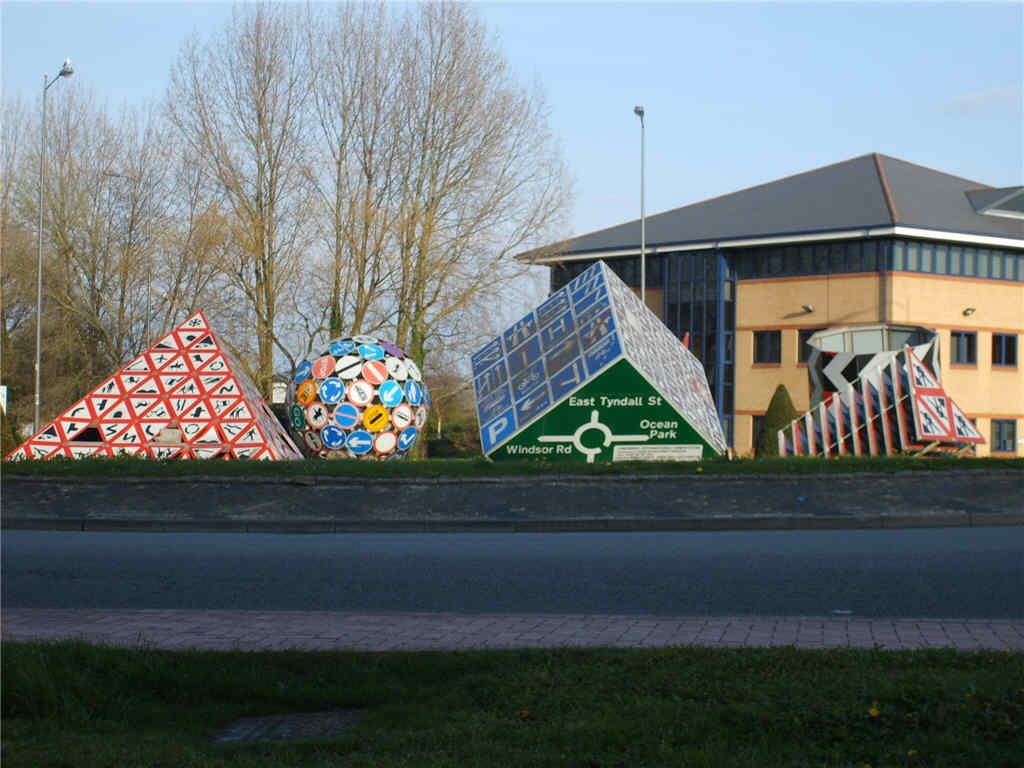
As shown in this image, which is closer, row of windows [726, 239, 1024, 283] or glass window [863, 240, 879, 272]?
row of windows [726, 239, 1024, 283]

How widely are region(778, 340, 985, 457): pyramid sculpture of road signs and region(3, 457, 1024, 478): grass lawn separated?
8.70 metres

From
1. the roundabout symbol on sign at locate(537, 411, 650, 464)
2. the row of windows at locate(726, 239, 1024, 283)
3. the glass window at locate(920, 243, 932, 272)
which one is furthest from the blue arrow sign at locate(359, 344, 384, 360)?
the glass window at locate(920, 243, 932, 272)

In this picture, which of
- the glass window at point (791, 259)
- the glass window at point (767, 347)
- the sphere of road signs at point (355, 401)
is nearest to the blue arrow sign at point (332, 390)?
the sphere of road signs at point (355, 401)

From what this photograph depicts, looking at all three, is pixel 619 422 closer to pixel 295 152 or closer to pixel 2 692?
pixel 2 692

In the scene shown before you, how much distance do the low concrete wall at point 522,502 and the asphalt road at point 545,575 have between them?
230 cm

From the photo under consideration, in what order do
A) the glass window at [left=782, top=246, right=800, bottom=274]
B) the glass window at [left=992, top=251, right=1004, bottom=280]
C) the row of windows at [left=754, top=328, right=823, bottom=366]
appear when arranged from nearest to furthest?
the glass window at [left=992, top=251, right=1004, bottom=280], the glass window at [left=782, top=246, right=800, bottom=274], the row of windows at [left=754, top=328, right=823, bottom=366]

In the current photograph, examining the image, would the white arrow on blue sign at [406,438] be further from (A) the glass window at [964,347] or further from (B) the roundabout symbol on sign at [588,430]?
(A) the glass window at [964,347]

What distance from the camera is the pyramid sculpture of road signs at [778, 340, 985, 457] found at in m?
27.8

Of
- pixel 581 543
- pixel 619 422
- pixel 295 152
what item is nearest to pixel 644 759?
pixel 581 543

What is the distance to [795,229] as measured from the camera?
55.8 m

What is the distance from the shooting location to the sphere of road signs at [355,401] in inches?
1096

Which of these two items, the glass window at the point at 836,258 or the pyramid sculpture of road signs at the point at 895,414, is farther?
the glass window at the point at 836,258

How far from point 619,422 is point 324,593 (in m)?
12.5

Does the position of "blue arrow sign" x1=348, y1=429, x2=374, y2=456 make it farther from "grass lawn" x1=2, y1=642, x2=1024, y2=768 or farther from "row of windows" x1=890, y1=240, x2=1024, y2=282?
"row of windows" x1=890, y1=240, x2=1024, y2=282
